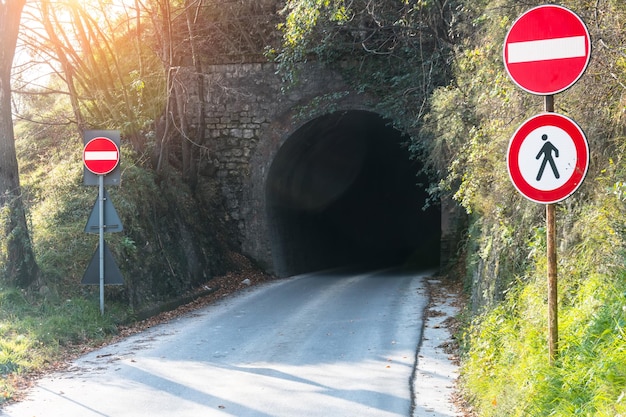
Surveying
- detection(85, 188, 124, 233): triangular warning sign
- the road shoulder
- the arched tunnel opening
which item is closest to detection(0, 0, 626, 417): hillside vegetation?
the road shoulder

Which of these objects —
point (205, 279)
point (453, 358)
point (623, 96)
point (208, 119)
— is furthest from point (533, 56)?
point (208, 119)

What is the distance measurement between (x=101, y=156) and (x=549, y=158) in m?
7.25

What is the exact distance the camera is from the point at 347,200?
27641mm

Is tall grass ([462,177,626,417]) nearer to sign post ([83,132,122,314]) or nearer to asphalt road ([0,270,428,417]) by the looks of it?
asphalt road ([0,270,428,417])

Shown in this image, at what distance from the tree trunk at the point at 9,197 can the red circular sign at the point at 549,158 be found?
306 inches

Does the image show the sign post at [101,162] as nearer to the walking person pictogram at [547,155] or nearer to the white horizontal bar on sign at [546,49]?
the white horizontal bar on sign at [546,49]

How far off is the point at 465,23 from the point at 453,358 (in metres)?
6.46

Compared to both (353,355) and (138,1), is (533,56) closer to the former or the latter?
(353,355)

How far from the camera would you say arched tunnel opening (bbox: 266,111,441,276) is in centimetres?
1928

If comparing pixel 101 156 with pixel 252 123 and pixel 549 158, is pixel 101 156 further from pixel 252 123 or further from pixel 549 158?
pixel 252 123

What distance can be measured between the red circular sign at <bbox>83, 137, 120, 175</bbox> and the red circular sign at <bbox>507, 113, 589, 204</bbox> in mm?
6904

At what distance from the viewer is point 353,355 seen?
26.5ft

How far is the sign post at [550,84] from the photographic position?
4.46 metres

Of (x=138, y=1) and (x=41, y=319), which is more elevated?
(x=138, y=1)
